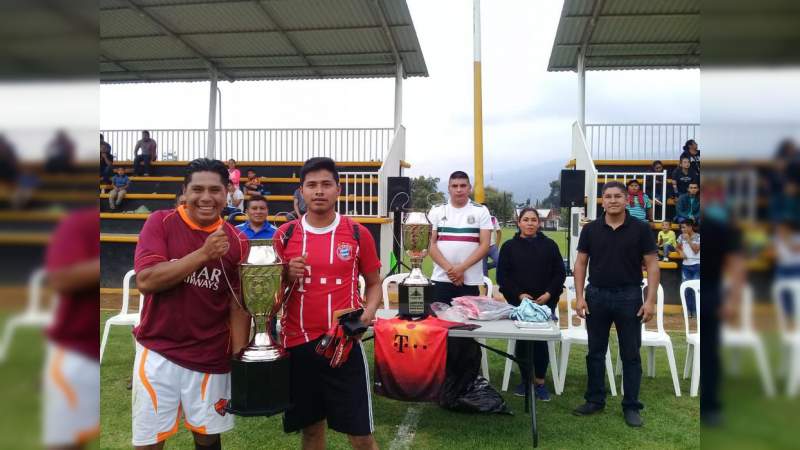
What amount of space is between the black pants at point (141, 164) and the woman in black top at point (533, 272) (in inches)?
449

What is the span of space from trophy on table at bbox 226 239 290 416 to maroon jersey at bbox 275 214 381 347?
0.20 meters

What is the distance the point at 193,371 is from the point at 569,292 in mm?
3594

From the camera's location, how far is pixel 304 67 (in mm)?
12094

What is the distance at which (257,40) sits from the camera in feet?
34.9

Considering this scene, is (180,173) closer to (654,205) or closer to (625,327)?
(654,205)

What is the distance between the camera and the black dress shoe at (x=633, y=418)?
3.59 m

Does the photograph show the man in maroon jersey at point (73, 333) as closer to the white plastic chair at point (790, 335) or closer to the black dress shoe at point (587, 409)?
the white plastic chair at point (790, 335)

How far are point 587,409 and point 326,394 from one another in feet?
7.63

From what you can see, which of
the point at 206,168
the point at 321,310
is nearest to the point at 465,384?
the point at 321,310

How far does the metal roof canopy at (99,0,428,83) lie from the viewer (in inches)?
364

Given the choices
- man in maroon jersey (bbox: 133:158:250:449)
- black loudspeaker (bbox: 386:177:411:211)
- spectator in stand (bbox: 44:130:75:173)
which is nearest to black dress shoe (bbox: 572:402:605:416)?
man in maroon jersey (bbox: 133:158:250:449)

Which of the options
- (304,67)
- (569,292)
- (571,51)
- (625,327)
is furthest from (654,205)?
(304,67)

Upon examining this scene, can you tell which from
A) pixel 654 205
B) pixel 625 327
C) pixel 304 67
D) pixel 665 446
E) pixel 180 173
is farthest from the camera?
pixel 180 173

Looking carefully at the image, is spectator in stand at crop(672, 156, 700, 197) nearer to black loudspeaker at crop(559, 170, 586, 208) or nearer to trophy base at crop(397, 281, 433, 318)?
black loudspeaker at crop(559, 170, 586, 208)
